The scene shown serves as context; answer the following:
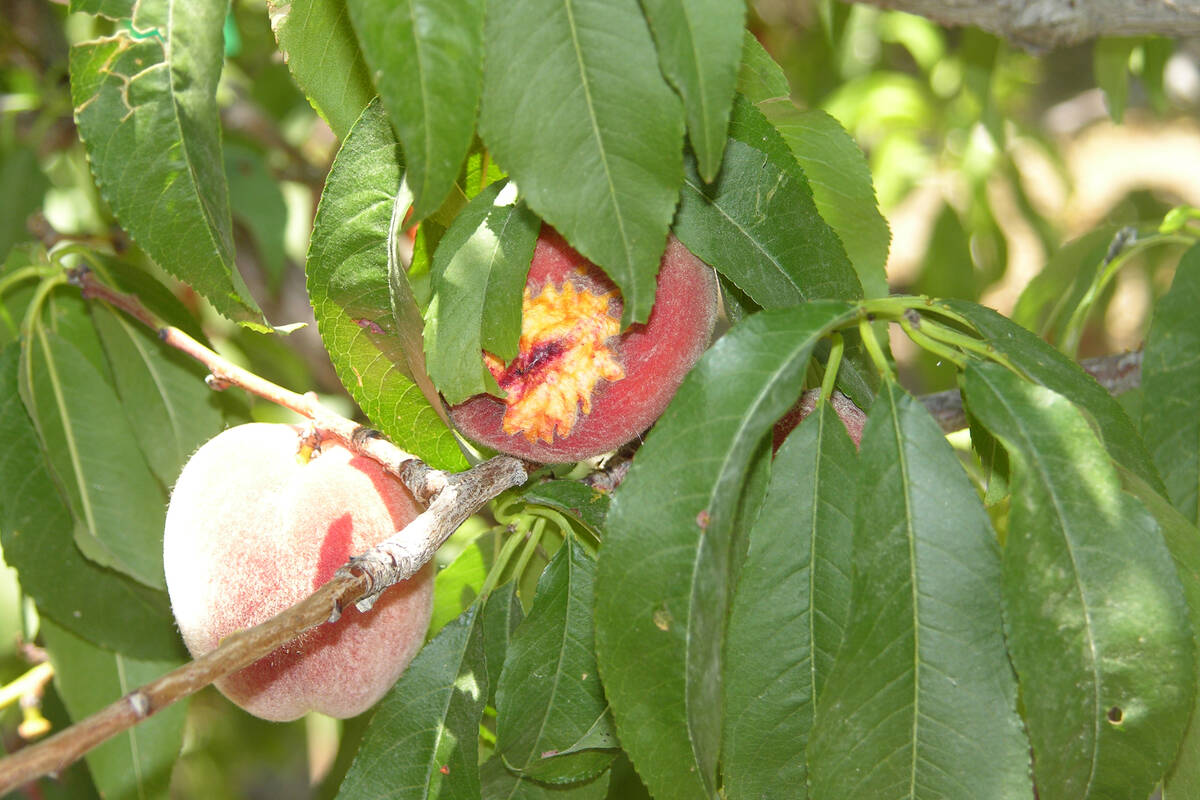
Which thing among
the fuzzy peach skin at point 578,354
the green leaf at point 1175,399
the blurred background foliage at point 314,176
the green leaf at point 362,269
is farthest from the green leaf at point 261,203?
the green leaf at point 1175,399

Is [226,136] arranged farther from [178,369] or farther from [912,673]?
[912,673]

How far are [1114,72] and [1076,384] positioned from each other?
92 centimetres

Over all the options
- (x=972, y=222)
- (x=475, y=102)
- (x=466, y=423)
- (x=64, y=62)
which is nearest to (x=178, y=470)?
(x=466, y=423)

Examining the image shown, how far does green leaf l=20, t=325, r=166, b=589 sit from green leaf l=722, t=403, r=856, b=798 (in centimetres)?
61

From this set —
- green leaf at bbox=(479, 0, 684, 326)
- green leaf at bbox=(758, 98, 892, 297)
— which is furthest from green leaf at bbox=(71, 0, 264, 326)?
green leaf at bbox=(758, 98, 892, 297)

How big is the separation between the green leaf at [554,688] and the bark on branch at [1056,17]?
2.34 feet

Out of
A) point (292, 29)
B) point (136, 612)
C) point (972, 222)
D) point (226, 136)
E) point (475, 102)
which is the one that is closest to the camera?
point (475, 102)

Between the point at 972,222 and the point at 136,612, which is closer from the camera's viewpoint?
the point at 136,612

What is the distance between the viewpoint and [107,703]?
1.09 m

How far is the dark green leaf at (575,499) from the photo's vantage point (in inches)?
32.4

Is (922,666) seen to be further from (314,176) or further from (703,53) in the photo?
(314,176)

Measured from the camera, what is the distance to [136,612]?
109cm

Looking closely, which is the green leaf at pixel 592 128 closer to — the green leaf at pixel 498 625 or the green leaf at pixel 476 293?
the green leaf at pixel 476 293

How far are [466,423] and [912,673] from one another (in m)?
0.34
